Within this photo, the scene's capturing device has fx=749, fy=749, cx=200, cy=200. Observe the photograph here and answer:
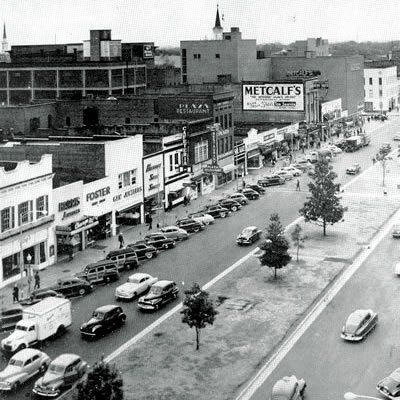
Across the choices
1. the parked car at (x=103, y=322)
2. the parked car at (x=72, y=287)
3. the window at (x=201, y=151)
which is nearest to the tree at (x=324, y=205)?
the window at (x=201, y=151)

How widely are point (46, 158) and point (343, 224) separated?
91.4 ft

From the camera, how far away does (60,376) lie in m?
33.3

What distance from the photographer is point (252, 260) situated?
56.0m

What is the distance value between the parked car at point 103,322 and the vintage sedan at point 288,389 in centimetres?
1184

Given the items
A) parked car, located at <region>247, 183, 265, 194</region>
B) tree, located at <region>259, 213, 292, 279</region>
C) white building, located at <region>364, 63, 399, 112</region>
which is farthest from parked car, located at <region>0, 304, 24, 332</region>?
white building, located at <region>364, 63, 399, 112</region>

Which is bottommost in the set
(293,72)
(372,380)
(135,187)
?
(372,380)

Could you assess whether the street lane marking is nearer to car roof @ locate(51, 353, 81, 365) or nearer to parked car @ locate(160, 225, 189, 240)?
car roof @ locate(51, 353, 81, 365)

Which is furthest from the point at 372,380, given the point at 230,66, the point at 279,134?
the point at 230,66

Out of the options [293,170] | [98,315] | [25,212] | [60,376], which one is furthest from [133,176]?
[60,376]

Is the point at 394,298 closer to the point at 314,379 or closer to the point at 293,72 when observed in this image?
the point at 314,379

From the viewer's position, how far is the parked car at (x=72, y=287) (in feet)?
155

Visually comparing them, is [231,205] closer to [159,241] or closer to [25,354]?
[159,241]

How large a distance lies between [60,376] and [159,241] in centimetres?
2678

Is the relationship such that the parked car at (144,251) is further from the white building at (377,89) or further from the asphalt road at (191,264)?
the white building at (377,89)
